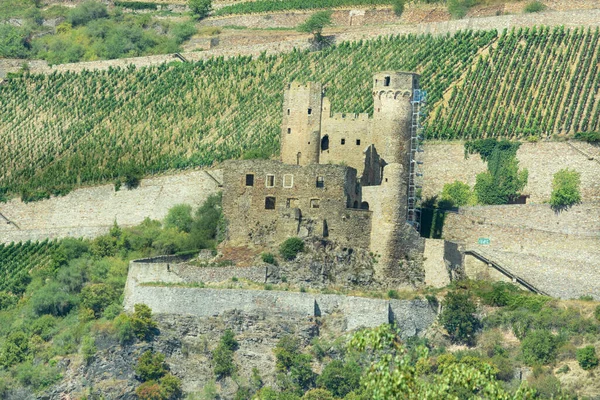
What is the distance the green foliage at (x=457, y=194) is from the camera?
76438 millimetres

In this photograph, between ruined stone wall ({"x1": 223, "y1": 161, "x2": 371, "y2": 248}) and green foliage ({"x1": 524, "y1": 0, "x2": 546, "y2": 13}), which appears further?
green foliage ({"x1": 524, "y1": 0, "x2": 546, "y2": 13})

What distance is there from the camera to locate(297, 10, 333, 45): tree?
3634 inches

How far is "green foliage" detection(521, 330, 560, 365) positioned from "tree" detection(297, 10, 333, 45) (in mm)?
31703

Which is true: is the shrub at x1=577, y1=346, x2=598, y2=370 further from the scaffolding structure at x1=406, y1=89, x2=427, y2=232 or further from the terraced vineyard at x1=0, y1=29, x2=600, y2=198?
the terraced vineyard at x1=0, y1=29, x2=600, y2=198

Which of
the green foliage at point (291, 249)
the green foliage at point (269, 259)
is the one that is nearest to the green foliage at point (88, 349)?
the green foliage at point (269, 259)

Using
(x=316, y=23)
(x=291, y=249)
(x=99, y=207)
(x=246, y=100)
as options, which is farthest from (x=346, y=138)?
(x=316, y=23)

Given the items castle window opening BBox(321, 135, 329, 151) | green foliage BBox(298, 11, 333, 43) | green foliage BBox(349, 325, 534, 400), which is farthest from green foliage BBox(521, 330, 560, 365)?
green foliage BBox(298, 11, 333, 43)

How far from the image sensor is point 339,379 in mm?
62938

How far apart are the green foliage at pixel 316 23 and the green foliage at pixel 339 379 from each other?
106ft

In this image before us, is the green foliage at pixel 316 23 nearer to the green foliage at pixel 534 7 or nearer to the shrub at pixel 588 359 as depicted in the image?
the green foliage at pixel 534 7

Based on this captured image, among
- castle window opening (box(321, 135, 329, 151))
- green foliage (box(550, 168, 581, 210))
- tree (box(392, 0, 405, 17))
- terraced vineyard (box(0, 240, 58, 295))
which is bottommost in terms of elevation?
terraced vineyard (box(0, 240, 58, 295))

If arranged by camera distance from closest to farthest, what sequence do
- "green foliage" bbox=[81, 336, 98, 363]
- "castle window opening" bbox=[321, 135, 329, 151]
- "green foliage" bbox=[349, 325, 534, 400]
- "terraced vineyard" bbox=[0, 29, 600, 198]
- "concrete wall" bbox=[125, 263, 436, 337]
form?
"green foliage" bbox=[349, 325, 534, 400]
"concrete wall" bbox=[125, 263, 436, 337]
"green foliage" bbox=[81, 336, 98, 363]
"castle window opening" bbox=[321, 135, 329, 151]
"terraced vineyard" bbox=[0, 29, 600, 198]

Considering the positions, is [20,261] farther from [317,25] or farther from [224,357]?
[317,25]

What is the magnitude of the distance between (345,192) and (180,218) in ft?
32.4
